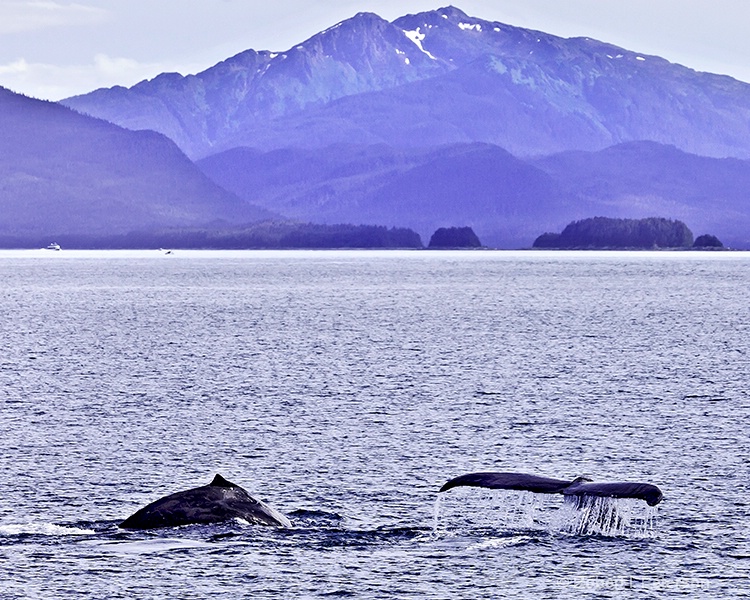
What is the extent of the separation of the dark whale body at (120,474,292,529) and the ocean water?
0.37 meters

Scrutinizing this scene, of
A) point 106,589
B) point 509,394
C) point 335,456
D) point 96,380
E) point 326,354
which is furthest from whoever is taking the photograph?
point 326,354

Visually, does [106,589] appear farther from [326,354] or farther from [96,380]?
[326,354]

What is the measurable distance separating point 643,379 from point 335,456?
94.2 feet

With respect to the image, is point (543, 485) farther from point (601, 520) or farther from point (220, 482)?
point (220, 482)

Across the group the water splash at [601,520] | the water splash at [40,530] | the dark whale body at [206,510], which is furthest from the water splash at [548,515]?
the water splash at [40,530]

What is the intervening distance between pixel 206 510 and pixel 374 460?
33.9 feet

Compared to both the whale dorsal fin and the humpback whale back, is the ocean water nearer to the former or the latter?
the whale dorsal fin

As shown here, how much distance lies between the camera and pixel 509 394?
59.1 m

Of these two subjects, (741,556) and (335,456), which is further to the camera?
(335,456)

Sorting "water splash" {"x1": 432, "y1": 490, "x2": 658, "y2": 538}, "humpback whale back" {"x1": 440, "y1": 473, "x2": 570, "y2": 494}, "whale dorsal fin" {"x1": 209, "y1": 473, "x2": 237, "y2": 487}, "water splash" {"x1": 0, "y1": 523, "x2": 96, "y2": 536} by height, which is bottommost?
"water splash" {"x1": 0, "y1": 523, "x2": 96, "y2": 536}

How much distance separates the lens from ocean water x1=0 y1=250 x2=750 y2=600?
89.5 feet

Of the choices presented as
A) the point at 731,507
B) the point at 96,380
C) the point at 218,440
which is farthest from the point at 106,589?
the point at 96,380

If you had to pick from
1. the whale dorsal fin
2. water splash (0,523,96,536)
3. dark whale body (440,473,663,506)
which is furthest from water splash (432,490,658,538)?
water splash (0,523,96,536)

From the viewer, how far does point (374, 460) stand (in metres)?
40.3
